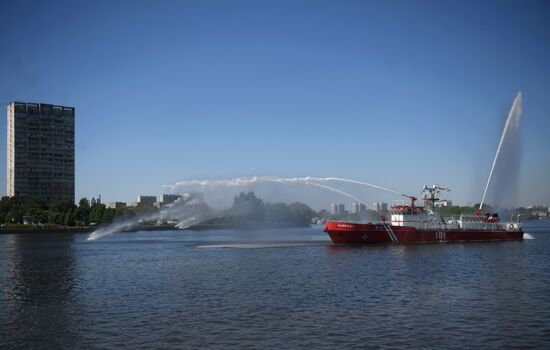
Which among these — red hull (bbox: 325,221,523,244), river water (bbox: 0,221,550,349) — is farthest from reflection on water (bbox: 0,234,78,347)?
red hull (bbox: 325,221,523,244)

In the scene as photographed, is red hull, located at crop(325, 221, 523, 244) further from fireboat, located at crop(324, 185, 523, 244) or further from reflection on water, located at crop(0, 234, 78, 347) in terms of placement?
reflection on water, located at crop(0, 234, 78, 347)

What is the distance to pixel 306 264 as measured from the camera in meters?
69.1

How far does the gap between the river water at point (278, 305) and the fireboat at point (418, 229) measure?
3169cm

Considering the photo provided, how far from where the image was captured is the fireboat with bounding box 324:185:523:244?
103 m

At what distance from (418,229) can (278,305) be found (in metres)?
73.1

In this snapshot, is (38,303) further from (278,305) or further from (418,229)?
(418,229)

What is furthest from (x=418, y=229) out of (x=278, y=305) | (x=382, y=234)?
(x=278, y=305)

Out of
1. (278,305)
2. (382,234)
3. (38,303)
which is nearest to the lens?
(278,305)

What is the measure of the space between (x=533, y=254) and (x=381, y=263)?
1277 inches

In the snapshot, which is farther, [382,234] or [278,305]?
[382,234]

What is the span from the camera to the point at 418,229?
351 ft

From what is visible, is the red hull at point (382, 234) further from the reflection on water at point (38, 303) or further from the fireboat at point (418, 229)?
the reflection on water at point (38, 303)

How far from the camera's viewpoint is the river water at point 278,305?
98.3 ft

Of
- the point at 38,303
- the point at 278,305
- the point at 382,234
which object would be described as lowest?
the point at 278,305
